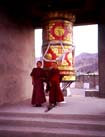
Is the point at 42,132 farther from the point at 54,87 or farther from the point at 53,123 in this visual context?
the point at 54,87

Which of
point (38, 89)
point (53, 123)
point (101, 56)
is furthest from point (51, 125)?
point (101, 56)

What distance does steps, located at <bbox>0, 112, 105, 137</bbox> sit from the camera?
5.60 m

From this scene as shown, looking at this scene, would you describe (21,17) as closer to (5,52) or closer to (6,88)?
(5,52)

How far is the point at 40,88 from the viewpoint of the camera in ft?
26.2

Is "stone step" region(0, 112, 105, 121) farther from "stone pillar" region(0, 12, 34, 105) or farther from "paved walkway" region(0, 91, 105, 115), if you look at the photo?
"stone pillar" region(0, 12, 34, 105)

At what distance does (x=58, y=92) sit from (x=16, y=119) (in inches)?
87.1

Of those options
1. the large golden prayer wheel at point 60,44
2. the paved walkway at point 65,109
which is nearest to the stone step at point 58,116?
the paved walkway at point 65,109

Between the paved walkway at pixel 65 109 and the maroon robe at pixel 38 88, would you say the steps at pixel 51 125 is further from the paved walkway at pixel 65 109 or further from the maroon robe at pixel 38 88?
the maroon robe at pixel 38 88

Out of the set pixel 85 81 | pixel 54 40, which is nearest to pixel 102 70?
pixel 54 40

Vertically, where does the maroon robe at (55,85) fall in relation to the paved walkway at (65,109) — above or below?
above

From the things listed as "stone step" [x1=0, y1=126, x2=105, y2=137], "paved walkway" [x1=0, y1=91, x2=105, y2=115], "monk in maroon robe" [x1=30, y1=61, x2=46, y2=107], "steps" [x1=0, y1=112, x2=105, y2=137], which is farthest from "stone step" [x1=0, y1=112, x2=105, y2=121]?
"monk in maroon robe" [x1=30, y1=61, x2=46, y2=107]

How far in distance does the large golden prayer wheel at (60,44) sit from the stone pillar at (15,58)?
102 cm

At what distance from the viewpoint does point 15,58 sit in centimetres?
903

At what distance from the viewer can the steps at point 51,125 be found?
5598 mm
